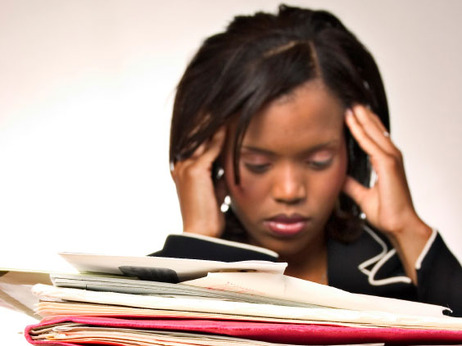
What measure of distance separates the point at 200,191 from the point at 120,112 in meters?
0.19

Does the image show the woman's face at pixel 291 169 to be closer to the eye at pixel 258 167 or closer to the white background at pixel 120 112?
the eye at pixel 258 167

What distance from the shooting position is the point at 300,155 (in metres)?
0.99

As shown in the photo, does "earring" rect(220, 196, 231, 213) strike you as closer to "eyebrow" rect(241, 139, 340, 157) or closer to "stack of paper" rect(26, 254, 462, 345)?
"eyebrow" rect(241, 139, 340, 157)

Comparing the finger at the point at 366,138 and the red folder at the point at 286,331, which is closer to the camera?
the red folder at the point at 286,331

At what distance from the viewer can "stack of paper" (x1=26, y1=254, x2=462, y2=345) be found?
0.54m

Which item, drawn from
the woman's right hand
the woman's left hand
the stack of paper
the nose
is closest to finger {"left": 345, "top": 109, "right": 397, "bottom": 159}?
the woman's left hand

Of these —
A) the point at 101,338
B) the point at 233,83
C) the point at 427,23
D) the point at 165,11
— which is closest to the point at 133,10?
the point at 165,11

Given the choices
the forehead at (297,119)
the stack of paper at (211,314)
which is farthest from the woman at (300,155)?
the stack of paper at (211,314)

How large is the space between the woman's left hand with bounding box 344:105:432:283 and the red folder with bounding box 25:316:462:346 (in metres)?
0.46

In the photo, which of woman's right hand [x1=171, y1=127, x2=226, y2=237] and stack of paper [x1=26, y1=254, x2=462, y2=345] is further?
woman's right hand [x1=171, y1=127, x2=226, y2=237]

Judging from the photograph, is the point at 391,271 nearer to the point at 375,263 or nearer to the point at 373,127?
the point at 375,263

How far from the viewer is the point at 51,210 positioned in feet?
3.18

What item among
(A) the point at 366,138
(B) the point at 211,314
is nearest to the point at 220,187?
(A) the point at 366,138

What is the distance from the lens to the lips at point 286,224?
1011 mm
